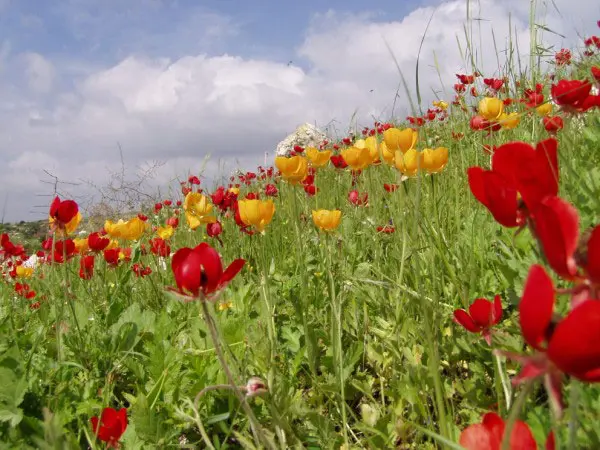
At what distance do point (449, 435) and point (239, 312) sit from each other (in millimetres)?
1216

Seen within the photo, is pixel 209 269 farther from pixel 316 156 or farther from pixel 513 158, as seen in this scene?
pixel 316 156

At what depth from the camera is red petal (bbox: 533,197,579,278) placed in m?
0.44

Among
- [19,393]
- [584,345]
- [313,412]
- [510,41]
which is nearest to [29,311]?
[19,393]

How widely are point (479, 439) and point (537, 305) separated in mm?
262

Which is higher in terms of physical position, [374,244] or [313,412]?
[374,244]

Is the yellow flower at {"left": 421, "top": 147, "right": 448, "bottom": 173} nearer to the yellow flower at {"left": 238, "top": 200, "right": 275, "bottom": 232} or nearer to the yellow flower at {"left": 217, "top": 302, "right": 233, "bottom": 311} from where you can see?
the yellow flower at {"left": 238, "top": 200, "right": 275, "bottom": 232}

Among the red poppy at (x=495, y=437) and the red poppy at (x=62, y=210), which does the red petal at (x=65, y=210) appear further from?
the red poppy at (x=495, y=437)

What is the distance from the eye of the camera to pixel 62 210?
1.69 metres

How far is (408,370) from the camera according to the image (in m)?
1.30

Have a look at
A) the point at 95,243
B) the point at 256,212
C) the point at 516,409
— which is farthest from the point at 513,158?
the point at 95,243

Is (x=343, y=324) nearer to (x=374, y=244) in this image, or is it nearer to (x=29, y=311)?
(x=374, y=244)

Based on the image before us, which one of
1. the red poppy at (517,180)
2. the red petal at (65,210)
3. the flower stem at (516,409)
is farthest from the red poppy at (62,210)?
the flower stem at (516,409)

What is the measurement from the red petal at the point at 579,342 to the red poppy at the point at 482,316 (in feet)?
2.00

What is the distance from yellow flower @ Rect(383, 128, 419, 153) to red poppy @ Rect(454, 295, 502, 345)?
1.00m
